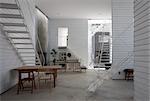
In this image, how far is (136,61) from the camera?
4000 mm

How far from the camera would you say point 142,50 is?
356cm

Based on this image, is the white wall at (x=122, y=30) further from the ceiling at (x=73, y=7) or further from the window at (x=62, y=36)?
the window at (x=62, y=36)

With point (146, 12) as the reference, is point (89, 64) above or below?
below

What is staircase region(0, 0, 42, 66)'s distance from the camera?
4961 mm

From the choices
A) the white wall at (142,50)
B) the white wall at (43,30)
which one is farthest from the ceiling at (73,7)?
the white wall at (142,50)

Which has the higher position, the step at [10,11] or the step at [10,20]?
the step at [10,11]

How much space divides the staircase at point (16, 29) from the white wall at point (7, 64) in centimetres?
22

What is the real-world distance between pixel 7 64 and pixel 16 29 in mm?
1256

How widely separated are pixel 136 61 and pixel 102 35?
11167mm

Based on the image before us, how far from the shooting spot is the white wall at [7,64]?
225 inches

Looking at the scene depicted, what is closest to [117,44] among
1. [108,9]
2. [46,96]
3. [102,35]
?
[108,9]

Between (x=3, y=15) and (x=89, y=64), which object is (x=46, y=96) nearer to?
(x=3, y=15)

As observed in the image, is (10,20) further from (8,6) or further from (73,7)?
(73,7)

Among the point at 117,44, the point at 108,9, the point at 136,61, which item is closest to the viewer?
the point at 136,61
